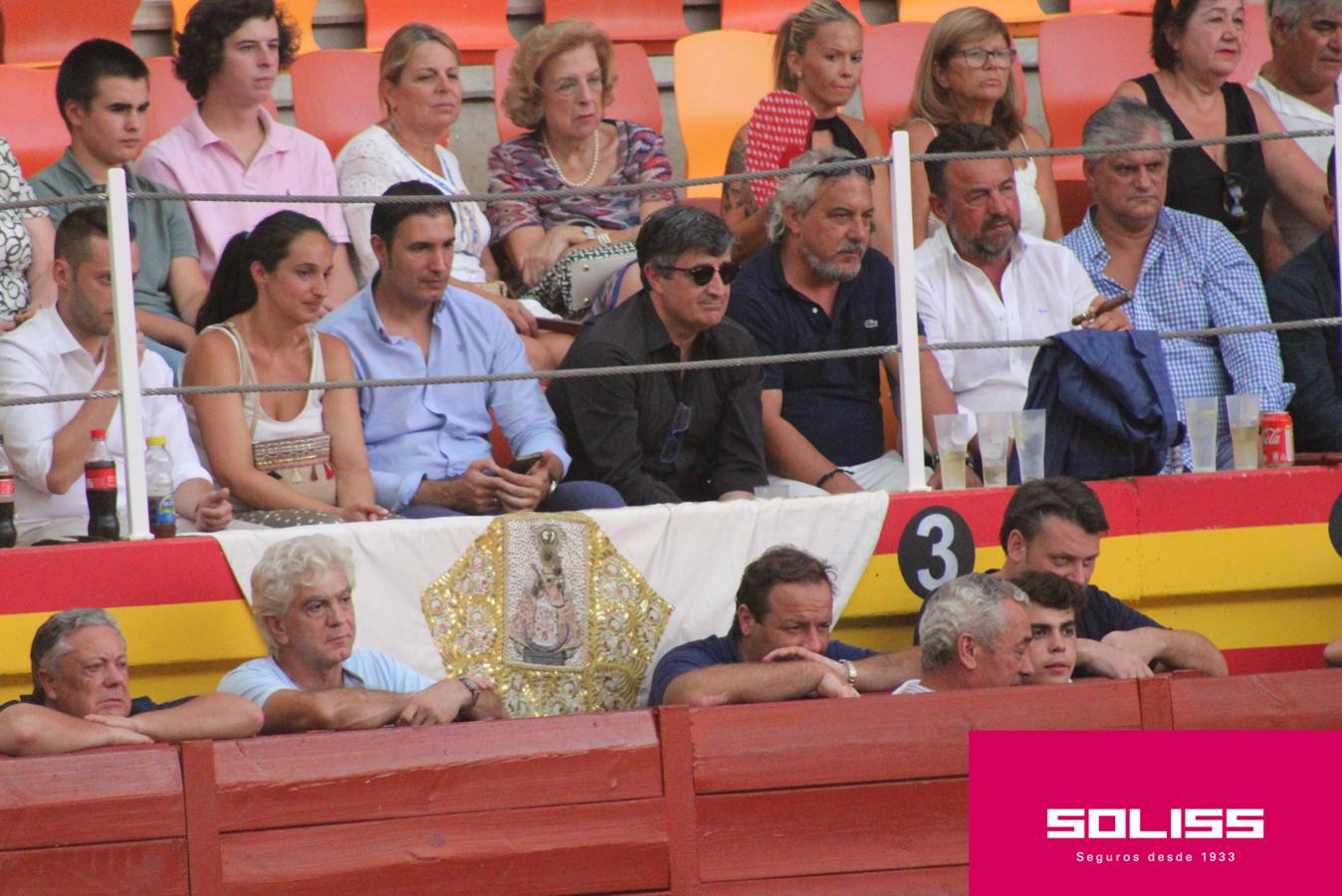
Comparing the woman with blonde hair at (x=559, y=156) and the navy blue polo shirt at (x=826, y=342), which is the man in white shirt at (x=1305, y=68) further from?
the woman with blonde hair at (x=559, y=156)

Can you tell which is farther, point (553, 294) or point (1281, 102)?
point (1281, 102)

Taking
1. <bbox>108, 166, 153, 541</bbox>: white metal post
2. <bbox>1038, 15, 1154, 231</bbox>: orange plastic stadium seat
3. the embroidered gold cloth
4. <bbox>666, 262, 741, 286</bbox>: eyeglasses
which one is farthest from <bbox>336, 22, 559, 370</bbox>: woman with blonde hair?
<bbox>1038, 15, 1154, 231</bbox>: orange plastic stadium seat

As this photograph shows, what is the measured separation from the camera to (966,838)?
4.09 metres

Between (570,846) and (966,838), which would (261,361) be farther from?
(966,838)

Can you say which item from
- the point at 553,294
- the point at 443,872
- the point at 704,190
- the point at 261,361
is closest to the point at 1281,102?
the point at 704,190

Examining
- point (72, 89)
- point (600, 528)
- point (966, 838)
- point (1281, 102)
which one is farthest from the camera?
point (1281, 102)

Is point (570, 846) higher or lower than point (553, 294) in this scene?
lower

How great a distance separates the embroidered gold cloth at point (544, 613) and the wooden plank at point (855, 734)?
51cm

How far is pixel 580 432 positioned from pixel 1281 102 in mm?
2645

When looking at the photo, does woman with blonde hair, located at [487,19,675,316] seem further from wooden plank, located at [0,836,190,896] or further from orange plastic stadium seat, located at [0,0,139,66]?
wooden plank, located at [0,836,190,896]

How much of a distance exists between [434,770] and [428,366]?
51.1 inches

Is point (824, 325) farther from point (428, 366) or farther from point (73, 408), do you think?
point (73, 408)

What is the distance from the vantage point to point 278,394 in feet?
15.2

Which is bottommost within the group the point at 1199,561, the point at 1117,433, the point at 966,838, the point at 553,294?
the point at 966,838
